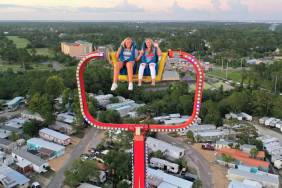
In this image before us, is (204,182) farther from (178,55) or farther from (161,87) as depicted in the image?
(161,87)

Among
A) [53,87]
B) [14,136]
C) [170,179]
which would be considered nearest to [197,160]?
[170,179]

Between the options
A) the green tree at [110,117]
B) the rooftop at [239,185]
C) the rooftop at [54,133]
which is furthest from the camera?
the green tree at [110,117]

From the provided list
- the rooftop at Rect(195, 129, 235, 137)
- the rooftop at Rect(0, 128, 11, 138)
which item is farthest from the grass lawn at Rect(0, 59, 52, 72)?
the rooftop at Rect(195, 129, 235, 137)

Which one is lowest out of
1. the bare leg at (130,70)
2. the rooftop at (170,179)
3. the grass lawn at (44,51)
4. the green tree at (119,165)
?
the rooftop at (170,179)

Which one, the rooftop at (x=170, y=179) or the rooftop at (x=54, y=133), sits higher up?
the rooftop at (x=54, y=133)

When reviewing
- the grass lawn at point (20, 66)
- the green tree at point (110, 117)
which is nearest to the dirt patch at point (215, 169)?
the green tree at point (110, 117)

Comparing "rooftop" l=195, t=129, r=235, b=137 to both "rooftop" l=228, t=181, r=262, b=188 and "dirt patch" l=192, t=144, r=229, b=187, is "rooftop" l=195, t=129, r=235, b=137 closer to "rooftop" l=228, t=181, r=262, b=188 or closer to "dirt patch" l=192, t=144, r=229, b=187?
"dirt patch" l=192, t=144, r=229, b=187

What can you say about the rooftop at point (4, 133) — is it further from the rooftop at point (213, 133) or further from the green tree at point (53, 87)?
the rooftop at point (213, 133)
